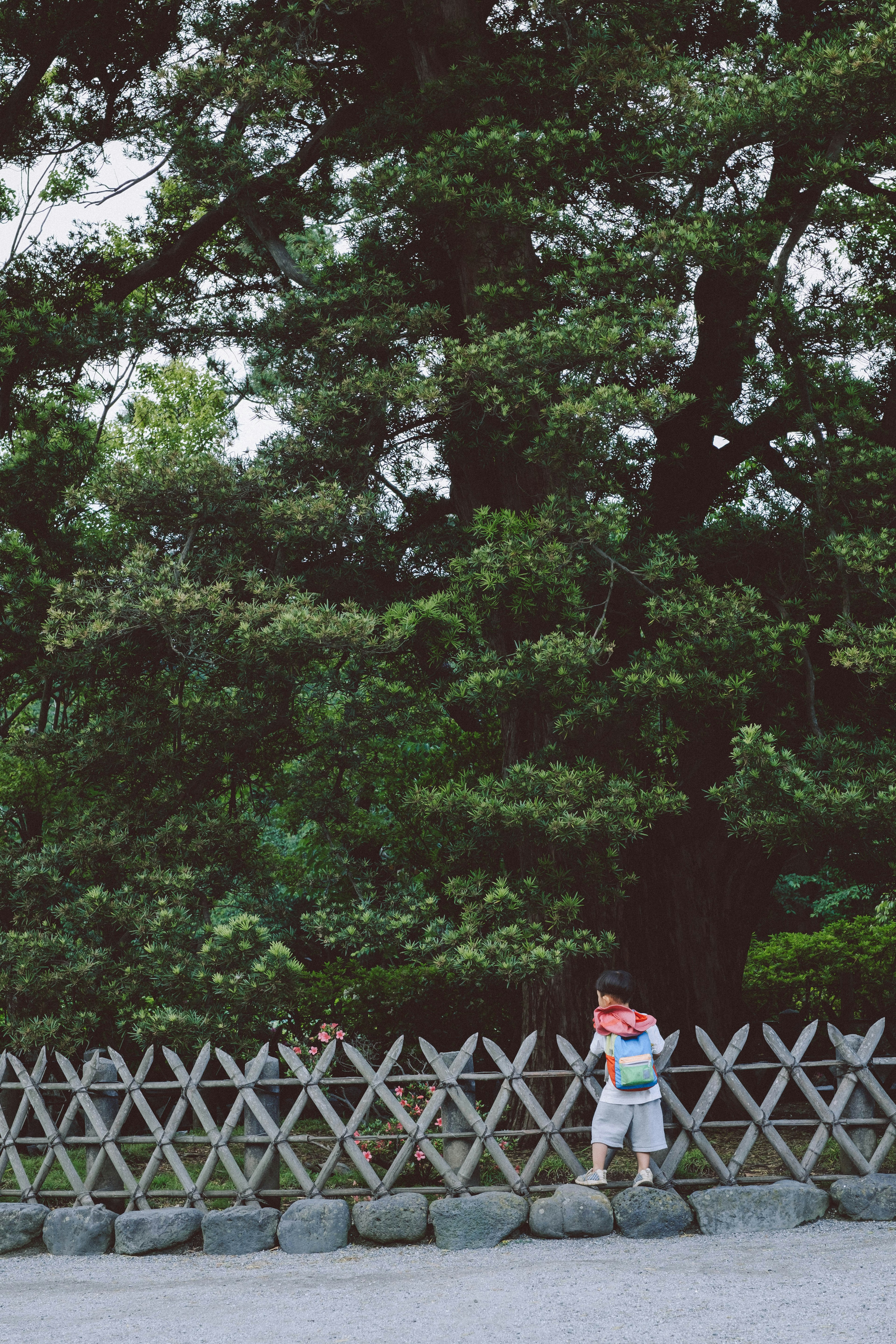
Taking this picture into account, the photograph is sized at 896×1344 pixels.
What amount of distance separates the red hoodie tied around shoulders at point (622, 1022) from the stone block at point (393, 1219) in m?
1.29

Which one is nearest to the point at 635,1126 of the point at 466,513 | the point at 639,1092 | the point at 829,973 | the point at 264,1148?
the point at 639,1092

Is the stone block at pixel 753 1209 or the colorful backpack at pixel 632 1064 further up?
the colorful backpack at pixel 632 1064

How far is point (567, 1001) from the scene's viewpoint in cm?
798

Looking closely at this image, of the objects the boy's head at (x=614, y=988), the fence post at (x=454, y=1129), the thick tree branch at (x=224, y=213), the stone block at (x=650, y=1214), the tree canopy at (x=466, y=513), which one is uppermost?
the thick tree branch at (x=224, y=213)

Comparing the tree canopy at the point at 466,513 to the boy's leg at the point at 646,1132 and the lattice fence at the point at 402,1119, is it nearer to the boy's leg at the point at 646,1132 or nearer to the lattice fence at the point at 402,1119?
the lattice fence at the point at 402,1119

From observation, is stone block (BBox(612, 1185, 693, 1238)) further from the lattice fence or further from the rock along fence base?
the lattice fence

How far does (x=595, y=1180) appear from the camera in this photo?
5.93 m

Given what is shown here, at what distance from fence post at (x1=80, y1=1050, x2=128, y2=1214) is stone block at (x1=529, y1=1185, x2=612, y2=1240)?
7.82ft

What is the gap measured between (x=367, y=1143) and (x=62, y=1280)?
8.39 feet

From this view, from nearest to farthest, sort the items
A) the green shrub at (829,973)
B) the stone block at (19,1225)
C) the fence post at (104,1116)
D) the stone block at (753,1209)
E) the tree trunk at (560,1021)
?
the stone block at (753,1209)
the stone block at (19,1225)
the fence post at (104,1116)
the tree trunk at (560,1021)
the green shrub at (829,973)

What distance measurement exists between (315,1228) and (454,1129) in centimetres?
86

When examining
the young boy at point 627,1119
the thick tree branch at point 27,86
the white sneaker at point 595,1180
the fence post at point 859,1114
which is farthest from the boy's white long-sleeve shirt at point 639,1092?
the thick tree branch at point 27,86

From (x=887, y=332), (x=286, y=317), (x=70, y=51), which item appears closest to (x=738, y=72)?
(x=887, y=332)

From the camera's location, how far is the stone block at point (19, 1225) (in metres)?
6.25
